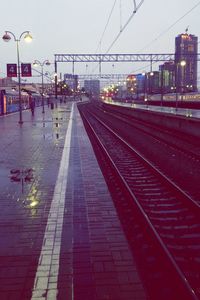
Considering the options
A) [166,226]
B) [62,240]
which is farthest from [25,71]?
[62,240]

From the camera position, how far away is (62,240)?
589 cm

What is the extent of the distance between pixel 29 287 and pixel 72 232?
187 centimetres

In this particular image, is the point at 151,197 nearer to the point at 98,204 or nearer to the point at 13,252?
the point at 98,204

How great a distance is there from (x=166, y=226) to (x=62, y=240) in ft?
7.40

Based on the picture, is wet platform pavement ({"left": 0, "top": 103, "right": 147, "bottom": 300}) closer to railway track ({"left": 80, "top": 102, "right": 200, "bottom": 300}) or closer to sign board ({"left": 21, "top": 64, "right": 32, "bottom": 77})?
railway track ({"left": 80, "top": 102, "right": 200, "bottom": 300})

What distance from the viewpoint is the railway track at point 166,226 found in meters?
4.77

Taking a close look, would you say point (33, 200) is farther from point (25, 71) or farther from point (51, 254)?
point (25, 71)

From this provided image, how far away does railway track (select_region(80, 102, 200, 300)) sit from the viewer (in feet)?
15.6

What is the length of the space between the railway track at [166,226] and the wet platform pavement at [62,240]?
0.43m

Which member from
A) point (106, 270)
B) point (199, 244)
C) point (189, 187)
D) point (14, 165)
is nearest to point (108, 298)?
point (106, 270)

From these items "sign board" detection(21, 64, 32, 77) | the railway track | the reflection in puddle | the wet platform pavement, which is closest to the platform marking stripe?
the wet platform pavement

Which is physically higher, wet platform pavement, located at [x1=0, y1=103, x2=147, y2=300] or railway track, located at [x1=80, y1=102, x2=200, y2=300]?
wet platform pavement, located at [x1=0, y1=103, x2=147, y2=300]

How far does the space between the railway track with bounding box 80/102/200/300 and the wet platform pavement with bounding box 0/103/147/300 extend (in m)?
0.43

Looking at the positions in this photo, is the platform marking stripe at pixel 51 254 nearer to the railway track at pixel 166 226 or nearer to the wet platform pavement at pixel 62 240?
the wet platform pavement at pixel 62 240
